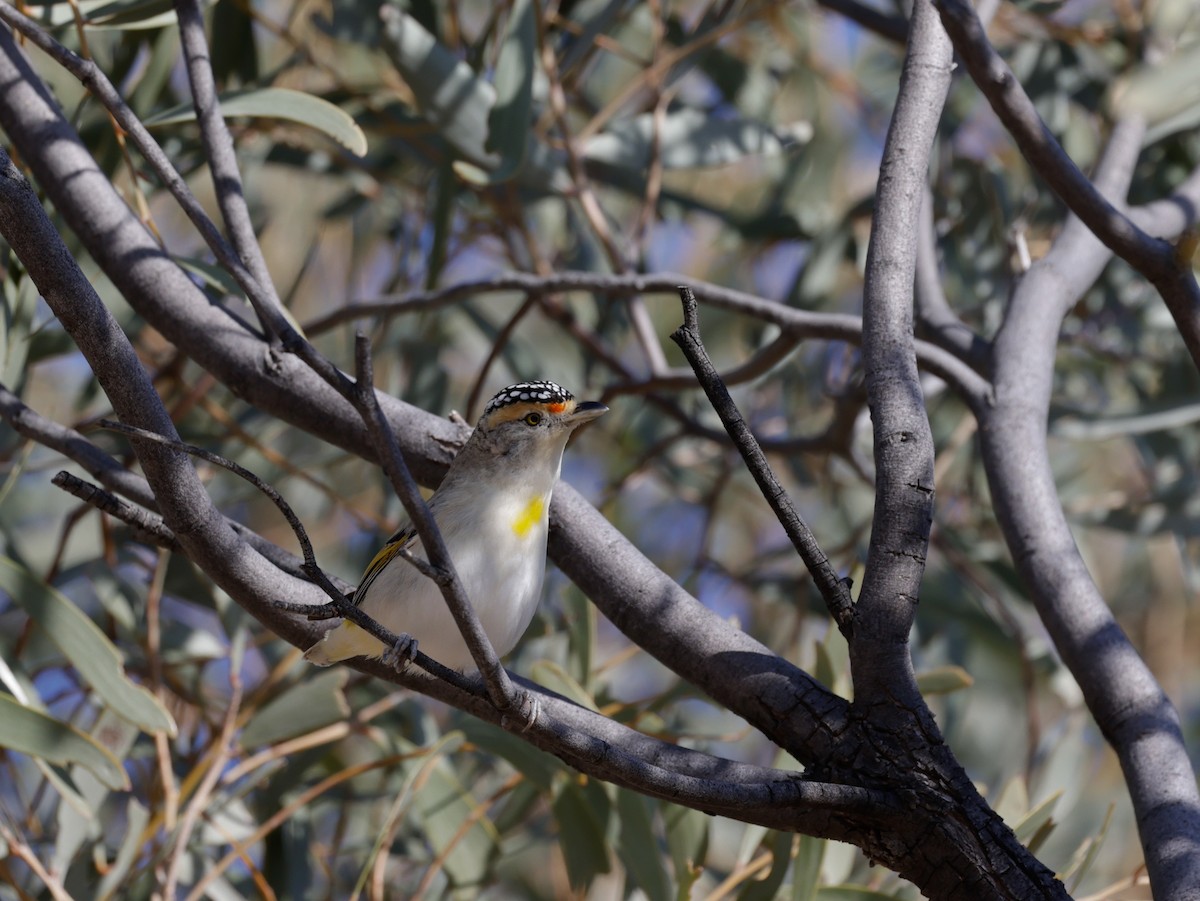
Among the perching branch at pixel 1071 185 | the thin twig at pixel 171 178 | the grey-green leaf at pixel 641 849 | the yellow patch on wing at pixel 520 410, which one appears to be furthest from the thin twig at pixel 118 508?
the perching branch at pixel 1071 185

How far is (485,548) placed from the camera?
206 cm

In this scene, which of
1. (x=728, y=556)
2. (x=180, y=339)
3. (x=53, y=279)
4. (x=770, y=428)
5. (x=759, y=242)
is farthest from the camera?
(x=728, y=556)

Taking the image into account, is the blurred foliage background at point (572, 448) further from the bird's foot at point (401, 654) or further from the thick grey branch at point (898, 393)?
the thick grey branch at point (898, 393)

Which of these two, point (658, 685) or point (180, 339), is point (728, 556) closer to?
point (658, 685)

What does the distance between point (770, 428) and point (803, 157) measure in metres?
0.91

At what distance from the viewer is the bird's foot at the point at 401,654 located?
1.33 m

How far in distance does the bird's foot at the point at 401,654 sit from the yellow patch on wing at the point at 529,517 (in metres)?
0.37

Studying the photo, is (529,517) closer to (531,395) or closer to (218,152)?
(531,395)

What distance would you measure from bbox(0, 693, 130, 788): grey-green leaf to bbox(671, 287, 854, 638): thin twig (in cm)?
129

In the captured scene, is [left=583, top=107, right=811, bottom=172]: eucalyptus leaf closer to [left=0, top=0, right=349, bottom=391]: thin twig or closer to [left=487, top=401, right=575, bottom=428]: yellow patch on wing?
[left=487, top=401, right=575, bottom=428]: yellow patch on wing

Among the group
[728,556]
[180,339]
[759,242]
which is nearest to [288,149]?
[759,242]

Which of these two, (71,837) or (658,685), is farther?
(658,685)

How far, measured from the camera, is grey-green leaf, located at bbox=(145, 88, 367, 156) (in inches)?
85.3

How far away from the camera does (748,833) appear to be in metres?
2.75
